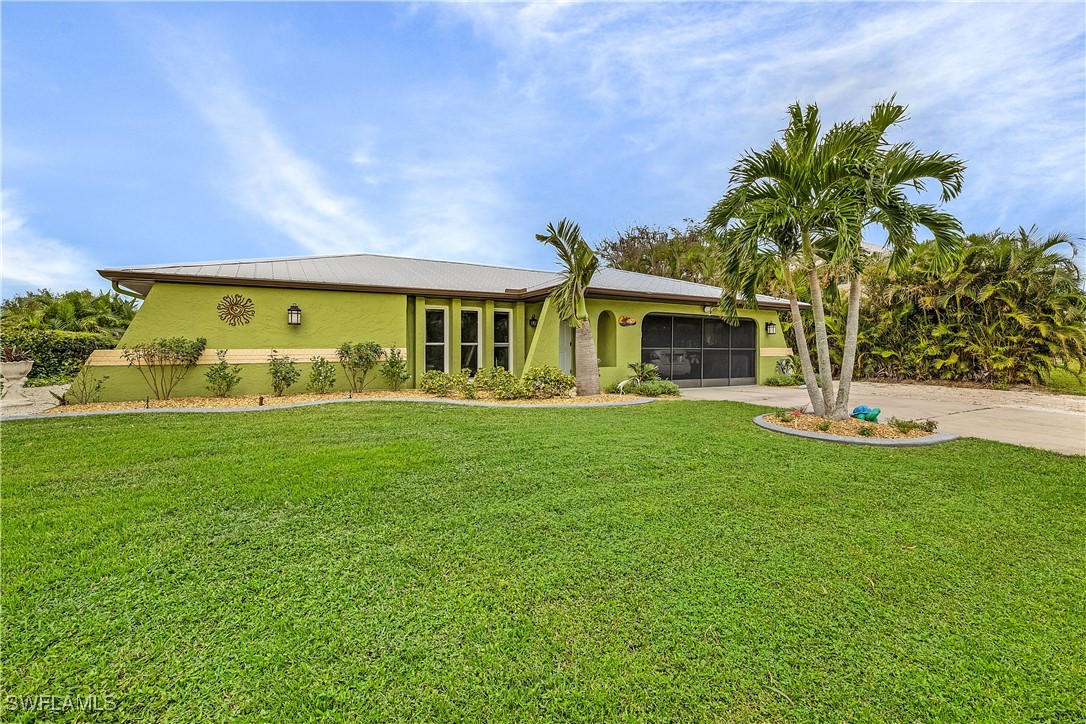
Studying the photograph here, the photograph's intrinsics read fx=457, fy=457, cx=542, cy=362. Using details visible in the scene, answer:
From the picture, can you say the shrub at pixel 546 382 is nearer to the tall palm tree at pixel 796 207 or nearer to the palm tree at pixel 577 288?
the palm tree at pixel 577 288

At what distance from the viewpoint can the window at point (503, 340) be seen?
12.5 meters

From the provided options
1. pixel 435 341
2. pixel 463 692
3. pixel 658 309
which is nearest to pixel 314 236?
pixel 435 341

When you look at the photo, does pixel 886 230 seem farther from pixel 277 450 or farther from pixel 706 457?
pixel 277 450

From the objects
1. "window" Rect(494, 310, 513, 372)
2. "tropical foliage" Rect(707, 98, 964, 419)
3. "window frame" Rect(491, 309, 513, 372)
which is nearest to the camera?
"tropical foliage" Rect(707, 98, 964, 419)

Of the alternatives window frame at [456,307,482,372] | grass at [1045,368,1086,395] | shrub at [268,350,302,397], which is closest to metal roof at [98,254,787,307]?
window frame at [456,307,482,372]

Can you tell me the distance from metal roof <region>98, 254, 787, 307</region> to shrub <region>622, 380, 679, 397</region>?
2.29m

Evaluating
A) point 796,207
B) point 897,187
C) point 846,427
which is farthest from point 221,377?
point 897,187

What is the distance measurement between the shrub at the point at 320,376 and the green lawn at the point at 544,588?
5.17 meters

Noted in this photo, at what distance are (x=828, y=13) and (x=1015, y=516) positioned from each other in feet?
31.0

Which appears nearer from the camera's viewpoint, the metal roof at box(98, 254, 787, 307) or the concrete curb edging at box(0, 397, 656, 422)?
the concrete curb edging at box(0, 397, 656, 422)

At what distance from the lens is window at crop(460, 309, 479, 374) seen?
1202 centimetres

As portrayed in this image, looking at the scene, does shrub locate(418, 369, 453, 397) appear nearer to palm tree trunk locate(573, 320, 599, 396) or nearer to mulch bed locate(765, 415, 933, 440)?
palm tree trunk locate(573, 320, 599, 396)

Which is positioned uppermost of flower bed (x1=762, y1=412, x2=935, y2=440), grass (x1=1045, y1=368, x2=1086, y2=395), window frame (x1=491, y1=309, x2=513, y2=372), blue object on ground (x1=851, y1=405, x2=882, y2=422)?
window frame (x1=491, y1=309, x2=513, y2=372)

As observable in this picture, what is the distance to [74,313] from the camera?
1477cm
